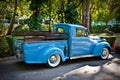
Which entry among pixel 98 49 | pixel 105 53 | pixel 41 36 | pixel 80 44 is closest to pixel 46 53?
pixel 41 36

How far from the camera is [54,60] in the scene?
9.53 meters

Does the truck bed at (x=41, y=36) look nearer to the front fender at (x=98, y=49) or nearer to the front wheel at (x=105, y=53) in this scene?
the front fender at (x=98, y=49)

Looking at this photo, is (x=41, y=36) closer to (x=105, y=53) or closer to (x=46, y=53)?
(x=46, y=53)

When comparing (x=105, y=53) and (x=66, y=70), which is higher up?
(x=105, y=53)

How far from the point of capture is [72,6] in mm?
15617

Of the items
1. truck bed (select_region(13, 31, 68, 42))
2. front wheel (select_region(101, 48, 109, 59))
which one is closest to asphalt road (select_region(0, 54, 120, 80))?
front wheel (select_region(101, 48, 109, 59))

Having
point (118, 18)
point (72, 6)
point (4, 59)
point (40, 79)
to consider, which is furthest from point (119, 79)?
point (118, 18)

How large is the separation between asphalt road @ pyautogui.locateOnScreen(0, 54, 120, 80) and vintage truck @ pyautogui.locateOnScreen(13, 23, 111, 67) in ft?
1.35

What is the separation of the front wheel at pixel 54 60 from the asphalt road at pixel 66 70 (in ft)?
0.62

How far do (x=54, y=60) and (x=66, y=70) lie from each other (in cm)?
78

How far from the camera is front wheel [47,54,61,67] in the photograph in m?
9.36

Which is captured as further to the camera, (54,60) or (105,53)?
(105,53)

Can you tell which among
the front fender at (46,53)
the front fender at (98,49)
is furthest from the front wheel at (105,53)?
the front fender at (46,53)

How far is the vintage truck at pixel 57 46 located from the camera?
8914 millimetres
